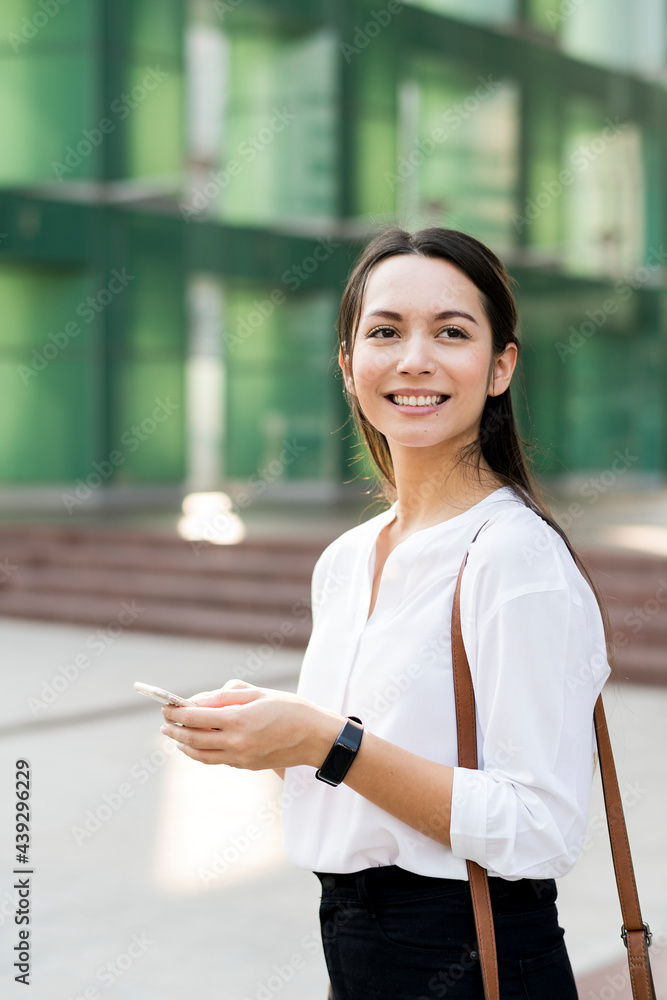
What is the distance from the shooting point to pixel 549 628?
4.34 ft

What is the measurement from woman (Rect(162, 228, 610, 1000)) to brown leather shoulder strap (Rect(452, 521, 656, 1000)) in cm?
2

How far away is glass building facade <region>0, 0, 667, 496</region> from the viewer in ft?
58.3

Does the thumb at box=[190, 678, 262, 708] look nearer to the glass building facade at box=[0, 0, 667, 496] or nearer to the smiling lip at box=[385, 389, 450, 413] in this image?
the smiling lip at box=[385, 389, 450, 413]

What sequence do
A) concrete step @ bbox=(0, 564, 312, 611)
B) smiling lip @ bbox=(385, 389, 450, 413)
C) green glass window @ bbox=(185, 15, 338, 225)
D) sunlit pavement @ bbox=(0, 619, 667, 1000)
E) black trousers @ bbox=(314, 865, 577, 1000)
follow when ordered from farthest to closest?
green glass window @ bbox=(185, 15, 338, 225) → concrete step @ bbox=(0, 564, 312, 611) → sunlit pavement @ bbox=(0, 619, 667, 1000) → smiling lip @ bbox=(385, 389, 450, 413) → black trousers @ bbox=(314, 865, 577, 1000)

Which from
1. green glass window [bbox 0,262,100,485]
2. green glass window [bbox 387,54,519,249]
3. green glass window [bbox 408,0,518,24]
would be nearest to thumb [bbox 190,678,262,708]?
green glass window [bbox 0,262,100,485]

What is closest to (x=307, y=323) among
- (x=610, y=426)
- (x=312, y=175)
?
(x=312, y=175)

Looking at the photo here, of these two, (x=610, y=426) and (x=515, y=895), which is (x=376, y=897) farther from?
(x=610, y=426)

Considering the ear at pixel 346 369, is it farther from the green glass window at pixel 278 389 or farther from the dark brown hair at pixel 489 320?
the green glass window at pixel 278 389

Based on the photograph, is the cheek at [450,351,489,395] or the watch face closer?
the watch face

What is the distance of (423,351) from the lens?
1506 mm

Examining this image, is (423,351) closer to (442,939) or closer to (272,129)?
(442,939)

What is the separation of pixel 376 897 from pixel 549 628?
45 centimetres

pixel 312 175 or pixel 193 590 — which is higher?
pixel 312 175

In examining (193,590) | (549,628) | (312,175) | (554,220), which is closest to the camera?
(549,628)
